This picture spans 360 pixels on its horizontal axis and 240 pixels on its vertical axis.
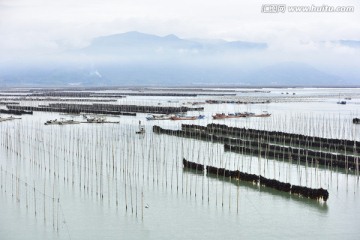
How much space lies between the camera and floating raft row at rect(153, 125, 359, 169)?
72.1 feet

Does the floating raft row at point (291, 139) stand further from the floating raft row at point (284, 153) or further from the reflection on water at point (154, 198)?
the reflection on water at point (154, 198)

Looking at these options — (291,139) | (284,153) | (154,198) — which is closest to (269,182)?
(154,198)

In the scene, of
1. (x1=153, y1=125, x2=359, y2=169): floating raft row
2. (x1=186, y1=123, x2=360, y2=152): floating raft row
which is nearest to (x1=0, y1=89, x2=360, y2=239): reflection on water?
(x1=153, y1=125, x2=359, y2=169): floating raft row

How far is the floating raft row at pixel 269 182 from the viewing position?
1706 cm

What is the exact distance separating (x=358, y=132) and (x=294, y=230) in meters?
20.5

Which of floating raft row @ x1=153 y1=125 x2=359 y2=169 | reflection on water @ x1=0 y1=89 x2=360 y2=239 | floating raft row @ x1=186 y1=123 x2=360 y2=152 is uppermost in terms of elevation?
floating raft row @ x1=186 y1=123 x2=360 y2=152

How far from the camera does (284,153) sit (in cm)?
2405

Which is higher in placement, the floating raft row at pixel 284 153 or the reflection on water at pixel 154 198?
the floating raft row at pixel 284 153

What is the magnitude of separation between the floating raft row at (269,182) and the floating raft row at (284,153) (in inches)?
125

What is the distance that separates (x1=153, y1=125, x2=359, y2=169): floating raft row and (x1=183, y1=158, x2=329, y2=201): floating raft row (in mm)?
3176

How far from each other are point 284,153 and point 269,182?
5786 millimetres

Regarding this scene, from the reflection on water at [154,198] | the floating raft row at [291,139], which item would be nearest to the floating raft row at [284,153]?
the reflection on water at [154,198]

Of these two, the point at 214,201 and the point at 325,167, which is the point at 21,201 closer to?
the point at 214,201

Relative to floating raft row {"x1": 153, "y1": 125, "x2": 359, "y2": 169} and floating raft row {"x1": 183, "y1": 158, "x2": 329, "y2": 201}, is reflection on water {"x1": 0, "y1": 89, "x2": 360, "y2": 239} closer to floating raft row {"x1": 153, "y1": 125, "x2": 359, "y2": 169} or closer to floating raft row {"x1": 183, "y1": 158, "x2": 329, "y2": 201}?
floating raft row {"x1": 183, "y1": 158, "x2": 329, "y2": 201}
